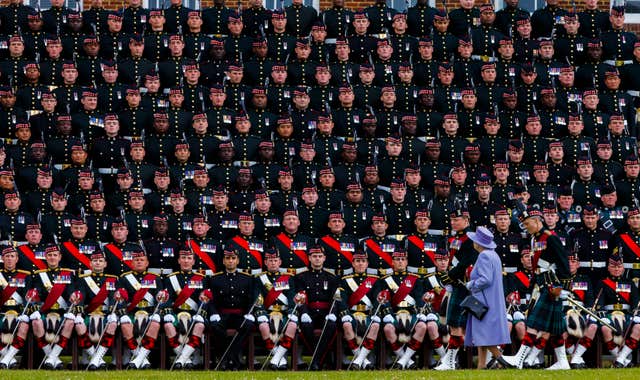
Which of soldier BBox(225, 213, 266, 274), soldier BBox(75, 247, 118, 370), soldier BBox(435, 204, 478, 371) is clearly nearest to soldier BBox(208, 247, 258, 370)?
soldier BBox(225, 213, 266, 274)

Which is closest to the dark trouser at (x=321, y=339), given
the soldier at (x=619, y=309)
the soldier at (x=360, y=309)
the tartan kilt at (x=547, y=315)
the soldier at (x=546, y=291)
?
the soldier at (x=360, y=309)

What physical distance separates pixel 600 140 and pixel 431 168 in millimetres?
2549

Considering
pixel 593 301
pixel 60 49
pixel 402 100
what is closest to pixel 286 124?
pixel 402 100

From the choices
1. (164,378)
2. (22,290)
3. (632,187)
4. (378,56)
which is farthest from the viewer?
(378,56)

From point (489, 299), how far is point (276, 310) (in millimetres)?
3811

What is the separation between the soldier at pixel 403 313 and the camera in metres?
21.2

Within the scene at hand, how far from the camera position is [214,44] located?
2464 centimetres

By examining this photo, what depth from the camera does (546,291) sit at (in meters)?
19.4

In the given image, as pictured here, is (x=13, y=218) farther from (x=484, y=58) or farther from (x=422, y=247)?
(x=484, y=58)

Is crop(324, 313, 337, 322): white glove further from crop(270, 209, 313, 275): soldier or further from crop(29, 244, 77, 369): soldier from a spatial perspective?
crop(29, 244, 77, 369): soldier

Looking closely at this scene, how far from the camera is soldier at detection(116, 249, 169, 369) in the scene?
20969mm

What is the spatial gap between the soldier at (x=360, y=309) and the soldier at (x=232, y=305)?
1217 millimetres

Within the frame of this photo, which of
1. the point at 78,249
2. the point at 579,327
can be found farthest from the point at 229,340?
the point at 579,327

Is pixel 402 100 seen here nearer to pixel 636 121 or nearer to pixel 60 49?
pixel 636 121
